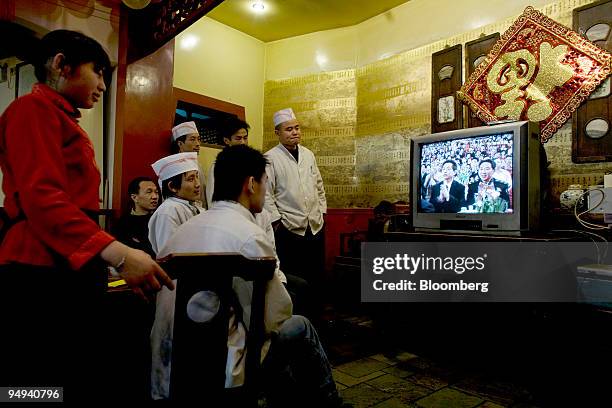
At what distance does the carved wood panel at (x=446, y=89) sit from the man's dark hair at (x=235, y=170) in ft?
8.59

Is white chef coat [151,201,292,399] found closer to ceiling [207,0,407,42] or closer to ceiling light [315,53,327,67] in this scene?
ceiling [207,0,407,42]

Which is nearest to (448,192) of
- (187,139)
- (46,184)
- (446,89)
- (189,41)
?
(446,89)

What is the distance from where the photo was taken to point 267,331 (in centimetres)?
138

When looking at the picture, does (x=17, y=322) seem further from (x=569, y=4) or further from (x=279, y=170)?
(x=569, y=4)

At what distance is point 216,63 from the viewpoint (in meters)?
4.77

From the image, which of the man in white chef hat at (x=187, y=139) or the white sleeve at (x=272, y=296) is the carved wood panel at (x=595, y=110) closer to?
the white sleeve at (x=272, y=296)

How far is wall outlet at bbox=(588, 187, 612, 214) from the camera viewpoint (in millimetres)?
2599

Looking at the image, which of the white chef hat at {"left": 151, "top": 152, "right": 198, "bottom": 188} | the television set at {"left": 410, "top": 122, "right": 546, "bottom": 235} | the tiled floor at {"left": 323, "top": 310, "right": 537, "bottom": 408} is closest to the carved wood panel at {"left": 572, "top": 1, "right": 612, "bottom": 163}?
the television set at {"left": 410, "top": 122, "right": 546, "bottom": 235}

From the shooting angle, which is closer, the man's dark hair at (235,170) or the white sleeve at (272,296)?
the white sleeve at (272,296)

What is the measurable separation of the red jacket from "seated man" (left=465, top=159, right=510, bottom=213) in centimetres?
236

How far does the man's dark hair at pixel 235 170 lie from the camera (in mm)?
1667

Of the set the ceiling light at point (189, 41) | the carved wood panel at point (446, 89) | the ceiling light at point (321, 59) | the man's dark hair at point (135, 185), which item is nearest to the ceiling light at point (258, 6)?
the ceiling light at point (189, 41)

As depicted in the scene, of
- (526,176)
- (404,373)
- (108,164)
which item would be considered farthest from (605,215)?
(108,164)

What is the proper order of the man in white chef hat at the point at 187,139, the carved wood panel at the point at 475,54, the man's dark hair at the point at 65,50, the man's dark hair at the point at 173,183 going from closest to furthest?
the man's dark hair at the point at 65,50, the man's dark hair at the point at 173,183, the man in white chef hat at the point at 187,139, the carved wood panel at the point at 475,54
